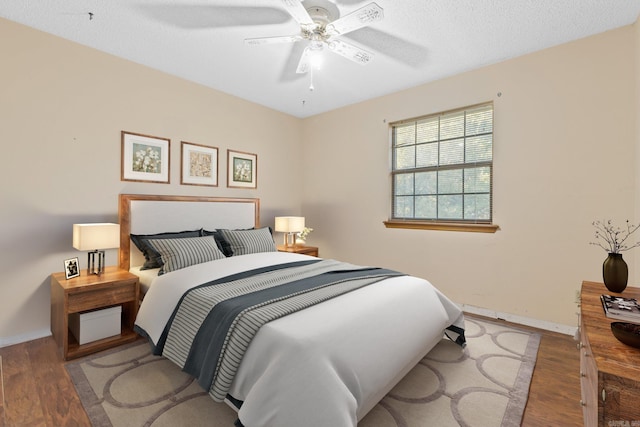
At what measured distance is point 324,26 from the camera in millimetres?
2256

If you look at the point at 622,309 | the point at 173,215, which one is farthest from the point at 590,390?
the point at 173,215

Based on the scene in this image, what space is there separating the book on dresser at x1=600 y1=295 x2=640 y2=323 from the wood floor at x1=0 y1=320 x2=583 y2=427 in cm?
72

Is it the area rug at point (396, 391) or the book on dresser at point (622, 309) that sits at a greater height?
the book on dresser at point (622, 309)

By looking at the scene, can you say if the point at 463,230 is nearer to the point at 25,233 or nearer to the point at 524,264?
the point at 524,264

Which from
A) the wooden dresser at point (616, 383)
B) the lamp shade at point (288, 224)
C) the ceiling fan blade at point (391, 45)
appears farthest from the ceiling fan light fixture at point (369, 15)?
the lamp shade at point (288, 224)

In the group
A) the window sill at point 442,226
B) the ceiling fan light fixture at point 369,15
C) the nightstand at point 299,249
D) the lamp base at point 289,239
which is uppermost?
the ceiling fan light fixture at point 369,15

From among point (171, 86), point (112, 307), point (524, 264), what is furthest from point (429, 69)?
point (112, 307)

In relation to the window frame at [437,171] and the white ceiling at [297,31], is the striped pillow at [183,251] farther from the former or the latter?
the window frame at [437,171]

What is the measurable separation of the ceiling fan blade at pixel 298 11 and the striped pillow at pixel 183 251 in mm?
2127

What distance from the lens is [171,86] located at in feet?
11.2

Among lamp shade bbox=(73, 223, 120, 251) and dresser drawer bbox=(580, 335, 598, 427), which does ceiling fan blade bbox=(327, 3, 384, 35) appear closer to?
dresser drawer bbox=(580, 335, 598, 427)

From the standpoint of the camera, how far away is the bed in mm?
1337

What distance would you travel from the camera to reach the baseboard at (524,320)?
9.07 feet

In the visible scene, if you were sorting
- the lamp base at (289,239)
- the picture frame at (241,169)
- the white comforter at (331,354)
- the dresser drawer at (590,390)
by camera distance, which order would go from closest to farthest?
the dresser drawer at (590,390) → the white comforter at (331,354) → the picture frame at (241,169) → the lamp base at (289,239)
